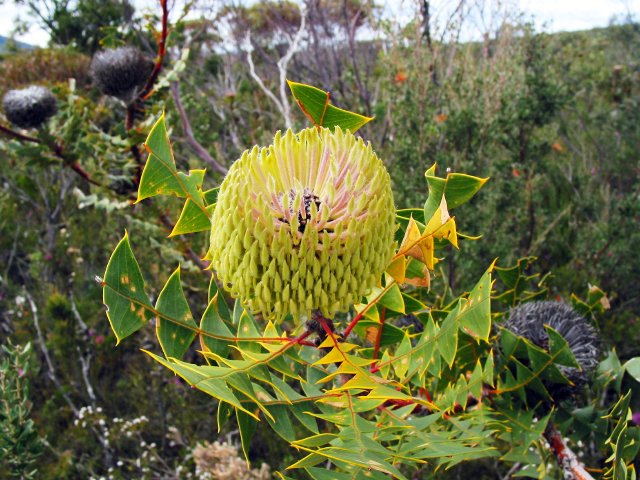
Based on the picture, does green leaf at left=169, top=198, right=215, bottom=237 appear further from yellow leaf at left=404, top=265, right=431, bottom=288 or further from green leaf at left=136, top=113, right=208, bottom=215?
yellow leaf at left=404, top=265, right=431, bottom=288

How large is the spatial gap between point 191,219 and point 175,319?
0.47 ft

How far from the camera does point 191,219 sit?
0.68m

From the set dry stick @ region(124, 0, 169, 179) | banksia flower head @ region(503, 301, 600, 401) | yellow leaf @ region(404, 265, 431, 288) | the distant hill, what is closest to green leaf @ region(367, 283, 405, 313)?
yellow leaf @ region(404, 265, 431, 288)

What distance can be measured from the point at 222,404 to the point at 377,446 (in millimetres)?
181

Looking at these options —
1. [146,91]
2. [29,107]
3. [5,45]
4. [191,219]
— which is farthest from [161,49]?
[5,45]

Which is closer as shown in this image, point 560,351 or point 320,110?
point 320,110

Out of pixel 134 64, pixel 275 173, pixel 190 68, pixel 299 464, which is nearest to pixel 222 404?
pixel 299 464

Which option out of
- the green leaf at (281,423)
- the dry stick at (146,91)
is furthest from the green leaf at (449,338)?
the dry stick at (146,91)

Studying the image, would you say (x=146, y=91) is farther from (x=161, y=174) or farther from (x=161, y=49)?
(x=161, y=174)

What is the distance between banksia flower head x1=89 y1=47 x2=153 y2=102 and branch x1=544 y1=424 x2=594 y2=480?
1.70m

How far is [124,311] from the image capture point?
553 mm

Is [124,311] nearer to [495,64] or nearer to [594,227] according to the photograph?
[495,64]

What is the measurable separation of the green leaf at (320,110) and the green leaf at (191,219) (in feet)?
0.59

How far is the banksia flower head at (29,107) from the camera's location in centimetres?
200
